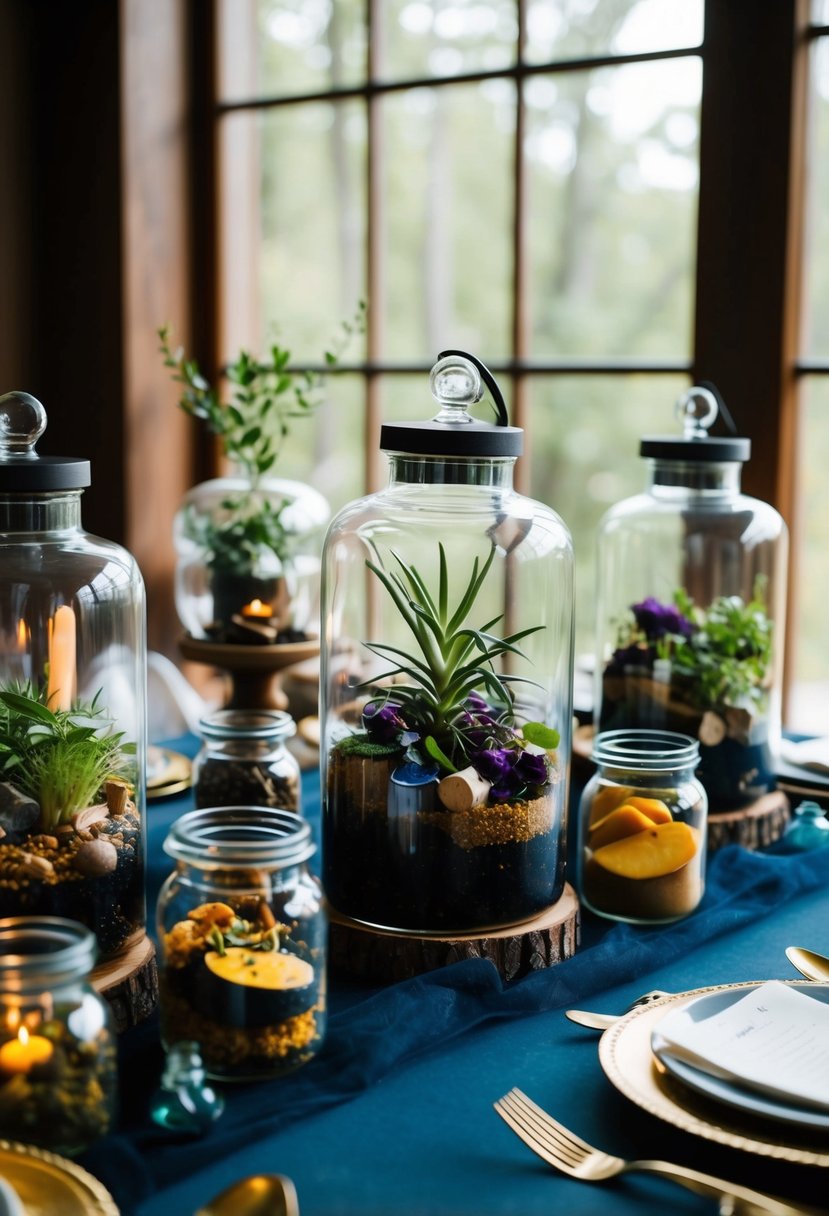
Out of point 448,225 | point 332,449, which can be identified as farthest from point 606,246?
point 332,449

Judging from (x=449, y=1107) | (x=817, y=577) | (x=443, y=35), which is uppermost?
(x=443, y=35)

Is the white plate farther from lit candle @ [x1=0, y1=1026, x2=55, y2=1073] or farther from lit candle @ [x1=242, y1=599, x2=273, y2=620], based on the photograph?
lit candle @ [x1=242, y1=599, x2=273, y2=620]

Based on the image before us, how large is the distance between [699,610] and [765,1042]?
718mm

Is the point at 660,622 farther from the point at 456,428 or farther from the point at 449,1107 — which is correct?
the point at 449,1107

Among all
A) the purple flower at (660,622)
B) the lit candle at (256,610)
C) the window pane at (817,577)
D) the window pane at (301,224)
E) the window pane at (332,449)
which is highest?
the window pane at (301,224)

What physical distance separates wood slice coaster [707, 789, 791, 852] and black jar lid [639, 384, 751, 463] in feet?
1.25

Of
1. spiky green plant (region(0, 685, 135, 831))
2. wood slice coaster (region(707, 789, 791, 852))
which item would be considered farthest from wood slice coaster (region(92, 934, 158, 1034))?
wood slice coaster (region(707, 789, 791, 852))

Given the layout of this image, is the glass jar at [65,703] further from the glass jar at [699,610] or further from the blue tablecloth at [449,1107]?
the glass jar at [699,610]

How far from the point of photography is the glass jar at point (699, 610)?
1356mm

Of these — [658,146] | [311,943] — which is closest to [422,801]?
[311,943]

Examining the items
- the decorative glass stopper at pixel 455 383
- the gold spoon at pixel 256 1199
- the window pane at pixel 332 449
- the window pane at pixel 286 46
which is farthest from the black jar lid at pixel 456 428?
the window pane at pixel 332 449

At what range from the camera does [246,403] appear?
68.3 inches

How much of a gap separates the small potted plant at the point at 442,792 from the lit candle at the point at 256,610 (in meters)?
0.62

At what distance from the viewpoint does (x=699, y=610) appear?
57.8 inches
